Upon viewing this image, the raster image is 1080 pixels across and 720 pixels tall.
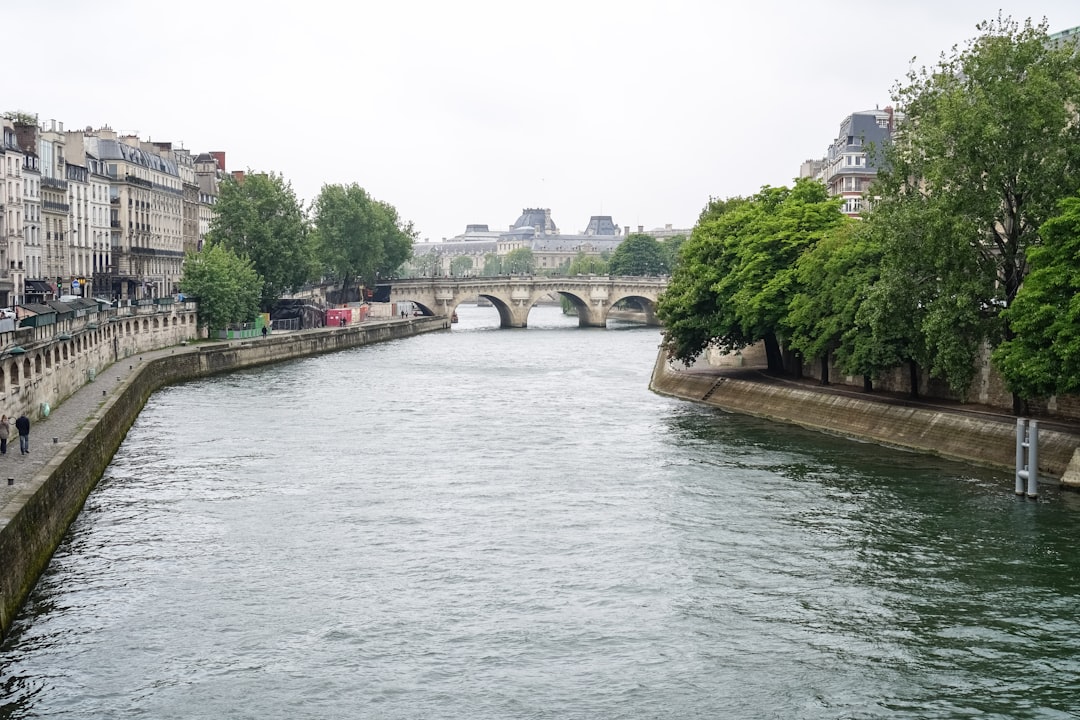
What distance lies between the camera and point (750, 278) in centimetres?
6688

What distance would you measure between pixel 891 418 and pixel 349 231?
104 meters

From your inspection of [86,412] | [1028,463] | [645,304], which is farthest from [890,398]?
Result: [645,304]

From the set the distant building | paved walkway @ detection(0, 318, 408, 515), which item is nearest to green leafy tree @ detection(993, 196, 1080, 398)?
paved walkway @ detection(0, 318, 408, 515)

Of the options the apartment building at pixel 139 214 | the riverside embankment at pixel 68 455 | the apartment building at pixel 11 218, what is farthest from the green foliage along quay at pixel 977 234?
the apartment building at pixel 139 214

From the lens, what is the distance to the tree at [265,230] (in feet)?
389

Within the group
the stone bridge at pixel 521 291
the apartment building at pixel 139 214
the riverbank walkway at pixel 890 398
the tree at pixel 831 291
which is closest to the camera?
the riverbank walkway at pixel 890 398

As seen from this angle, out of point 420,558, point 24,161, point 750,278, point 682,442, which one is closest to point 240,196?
point 24,161

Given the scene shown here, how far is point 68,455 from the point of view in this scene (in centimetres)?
3788

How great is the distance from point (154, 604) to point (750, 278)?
138ft

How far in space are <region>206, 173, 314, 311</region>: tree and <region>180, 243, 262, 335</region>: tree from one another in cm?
1280

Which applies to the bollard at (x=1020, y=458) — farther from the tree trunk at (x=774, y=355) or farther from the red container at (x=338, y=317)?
the red container at (x=338, y=317)

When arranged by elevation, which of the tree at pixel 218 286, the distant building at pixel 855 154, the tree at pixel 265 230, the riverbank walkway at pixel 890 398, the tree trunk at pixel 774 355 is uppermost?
the distant building at pixel 855 154

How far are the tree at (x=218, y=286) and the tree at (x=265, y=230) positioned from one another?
12.8 metres

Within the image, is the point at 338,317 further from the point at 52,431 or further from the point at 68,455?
the point at 68,455
